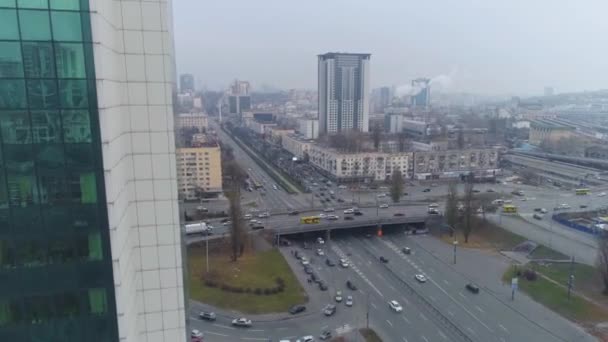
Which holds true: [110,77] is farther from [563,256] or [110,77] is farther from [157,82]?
[563,256]

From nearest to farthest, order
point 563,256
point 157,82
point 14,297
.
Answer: point 14,297, point 157,82, point 563,256

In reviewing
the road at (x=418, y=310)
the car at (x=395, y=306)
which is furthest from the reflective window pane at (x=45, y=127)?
the car at (x=395, y=306)

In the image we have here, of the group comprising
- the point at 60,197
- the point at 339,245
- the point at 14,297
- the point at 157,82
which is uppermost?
the point at 157,82

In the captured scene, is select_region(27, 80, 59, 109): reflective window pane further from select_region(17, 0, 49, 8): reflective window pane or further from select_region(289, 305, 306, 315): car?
select_region(289, 305, 306, 315): car

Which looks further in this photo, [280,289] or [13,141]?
A: [280,289]

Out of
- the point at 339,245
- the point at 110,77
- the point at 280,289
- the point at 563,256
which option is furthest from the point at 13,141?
the point at 563,256

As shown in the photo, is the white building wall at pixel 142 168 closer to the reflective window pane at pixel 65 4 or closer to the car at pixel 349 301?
the reflective window pane at pixel 65 4

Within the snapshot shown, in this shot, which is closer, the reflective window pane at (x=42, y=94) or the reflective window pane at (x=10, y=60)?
the reflective window pane at (x=10, y=60)
